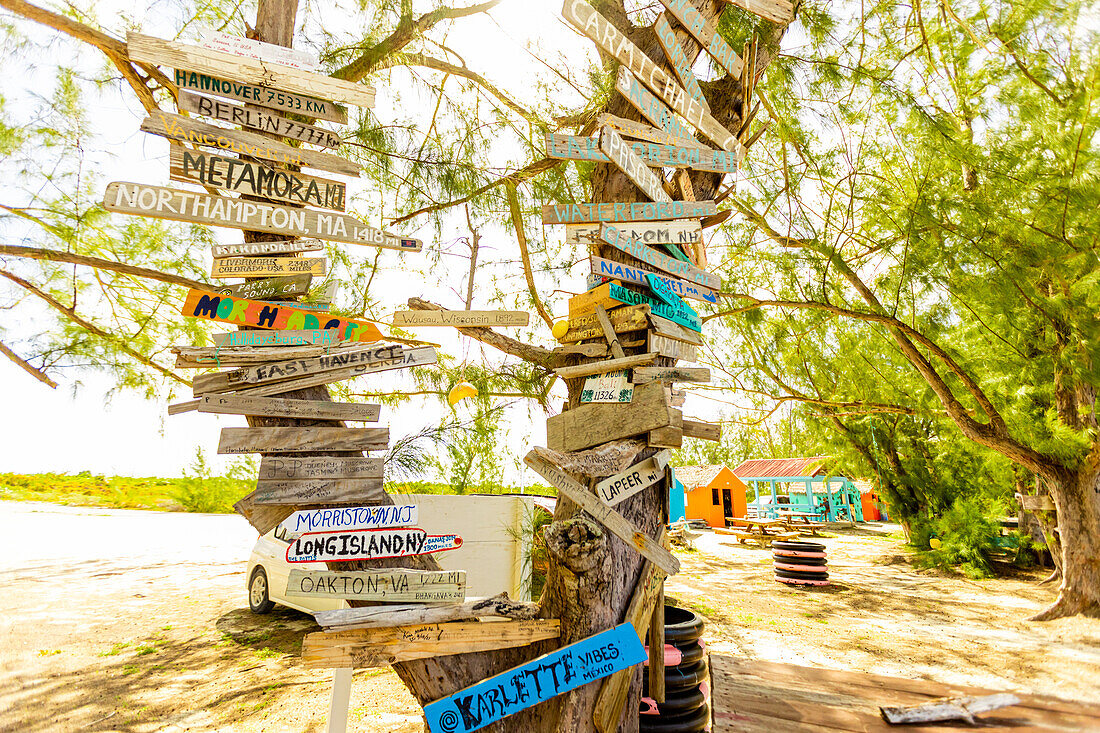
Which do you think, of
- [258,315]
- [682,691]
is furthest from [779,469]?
[258,315]

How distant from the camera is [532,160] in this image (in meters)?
3.54

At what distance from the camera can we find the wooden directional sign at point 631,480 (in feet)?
7.23

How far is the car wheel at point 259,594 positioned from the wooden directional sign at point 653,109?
6105 mm

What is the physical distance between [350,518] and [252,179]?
1.37 metres

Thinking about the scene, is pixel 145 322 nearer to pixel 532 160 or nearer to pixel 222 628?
pixel 532 160

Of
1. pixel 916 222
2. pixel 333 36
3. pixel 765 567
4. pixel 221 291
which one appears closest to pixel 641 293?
pixel 221 291

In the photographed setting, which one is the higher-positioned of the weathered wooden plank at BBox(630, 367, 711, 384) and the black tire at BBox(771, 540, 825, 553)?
the weathered wooden plank at BBox(630, 367, 711, 384)

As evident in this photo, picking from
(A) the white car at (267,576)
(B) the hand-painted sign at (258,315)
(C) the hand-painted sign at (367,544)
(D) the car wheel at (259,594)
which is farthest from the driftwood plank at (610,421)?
(D) the car wheel at (259,594)

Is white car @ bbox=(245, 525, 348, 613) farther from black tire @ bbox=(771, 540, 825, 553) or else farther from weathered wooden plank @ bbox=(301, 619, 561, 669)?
black tire @ bbox=(771, 540, 825, 553)

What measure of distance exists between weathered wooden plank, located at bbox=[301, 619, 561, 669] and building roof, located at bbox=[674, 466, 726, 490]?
61.2 feet

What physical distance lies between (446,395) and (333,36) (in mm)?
2044

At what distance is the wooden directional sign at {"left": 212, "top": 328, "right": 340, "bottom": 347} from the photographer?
7.02ft

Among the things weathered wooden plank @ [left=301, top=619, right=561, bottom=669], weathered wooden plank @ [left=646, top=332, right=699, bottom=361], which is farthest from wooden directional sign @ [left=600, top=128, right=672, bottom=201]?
weathered wooden plank @ [left=301, top=619, right=561, bottom=669]

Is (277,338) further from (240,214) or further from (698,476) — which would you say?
(698,476)
